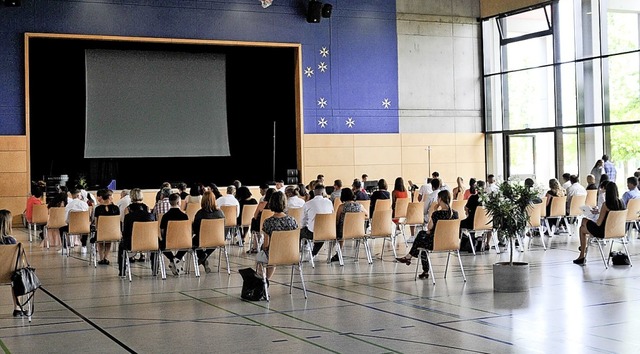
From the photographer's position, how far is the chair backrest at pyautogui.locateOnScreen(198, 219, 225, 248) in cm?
1220

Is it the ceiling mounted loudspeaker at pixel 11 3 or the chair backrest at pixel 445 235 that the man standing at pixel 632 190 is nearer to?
the chair backrest at pixel 445 235

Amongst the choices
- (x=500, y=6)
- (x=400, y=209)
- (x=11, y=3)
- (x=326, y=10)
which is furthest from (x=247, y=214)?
(x=500, y=6)

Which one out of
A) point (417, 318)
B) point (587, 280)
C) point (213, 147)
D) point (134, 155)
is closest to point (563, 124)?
point (213, 147)

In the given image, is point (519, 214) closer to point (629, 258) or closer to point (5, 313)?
point (629, 258)

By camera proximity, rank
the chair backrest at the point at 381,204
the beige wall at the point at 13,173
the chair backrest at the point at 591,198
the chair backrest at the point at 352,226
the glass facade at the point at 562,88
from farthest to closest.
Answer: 1. the glass facade at the point at 562,88
2. the beige wall at the point at 13,173
3. the chair backrest at the point at 591,198
4. the chair backrest at the point at 381,204
5. the chair backrest at the point at 352,226

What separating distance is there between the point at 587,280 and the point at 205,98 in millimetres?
16264

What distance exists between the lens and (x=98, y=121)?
23828 millimetres

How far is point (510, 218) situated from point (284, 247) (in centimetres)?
273

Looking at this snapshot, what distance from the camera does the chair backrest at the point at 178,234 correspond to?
1195 cm

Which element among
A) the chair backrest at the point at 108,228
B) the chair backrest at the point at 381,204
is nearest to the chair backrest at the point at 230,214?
the chair backrest at the point at 108,228

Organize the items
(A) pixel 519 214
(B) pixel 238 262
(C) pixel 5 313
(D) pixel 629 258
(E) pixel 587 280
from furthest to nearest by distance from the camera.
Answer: (B) pixel 238 262 → (D) pixel 629 258 → (E) pixel 587 280 → (A) pixel 519 214 → (C) pixel 5 313

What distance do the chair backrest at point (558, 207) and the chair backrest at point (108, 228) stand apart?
822 cm

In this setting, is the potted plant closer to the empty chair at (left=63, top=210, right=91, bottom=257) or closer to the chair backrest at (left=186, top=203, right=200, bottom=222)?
the chair backrest at (left=186, top=203, right=200, bottom=222)

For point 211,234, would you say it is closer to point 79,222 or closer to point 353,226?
point 353,226
